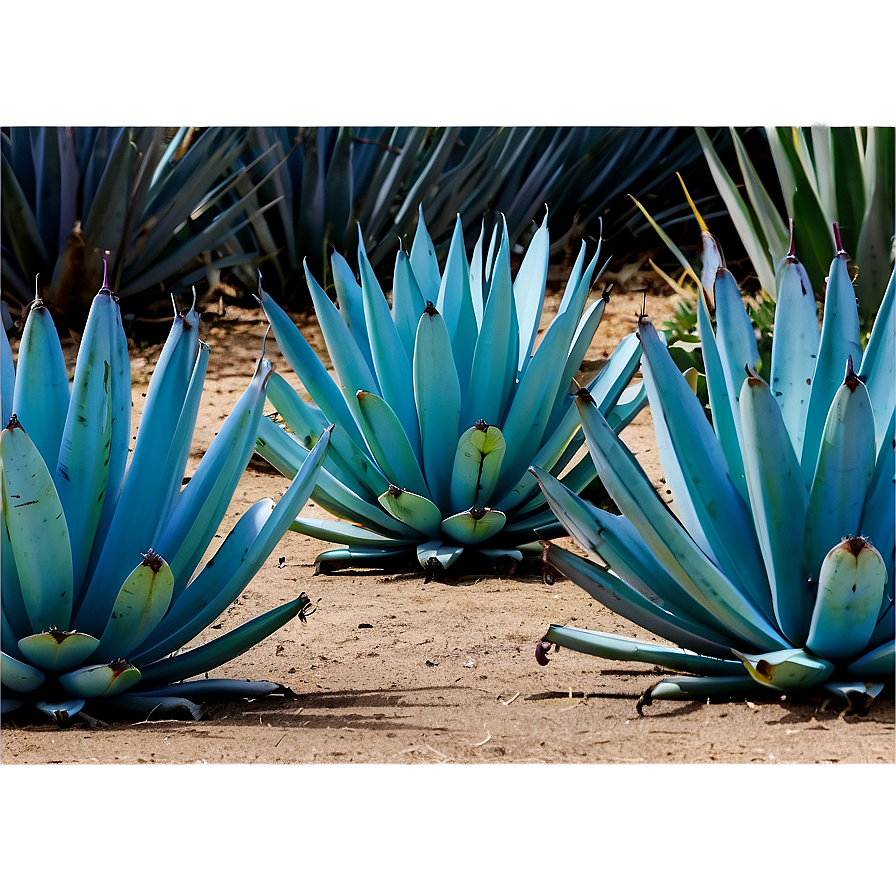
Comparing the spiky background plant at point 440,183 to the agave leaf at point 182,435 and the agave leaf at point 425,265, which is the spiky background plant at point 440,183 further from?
the agave leaf at point 182,435

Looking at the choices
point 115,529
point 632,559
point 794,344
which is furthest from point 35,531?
point 794,344

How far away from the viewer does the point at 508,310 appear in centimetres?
188

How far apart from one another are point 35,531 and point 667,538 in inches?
26.9

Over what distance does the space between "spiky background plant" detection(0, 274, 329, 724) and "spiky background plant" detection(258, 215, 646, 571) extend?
0.51 metres

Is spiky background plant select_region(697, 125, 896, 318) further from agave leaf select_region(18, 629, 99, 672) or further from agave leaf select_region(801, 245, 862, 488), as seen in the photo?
agave leaf select_region(18, 629, 99, 672)

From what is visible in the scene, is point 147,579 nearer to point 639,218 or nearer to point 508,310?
point 508,310

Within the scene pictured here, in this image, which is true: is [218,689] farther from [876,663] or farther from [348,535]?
[876,663]

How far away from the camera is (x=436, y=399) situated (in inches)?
73.0

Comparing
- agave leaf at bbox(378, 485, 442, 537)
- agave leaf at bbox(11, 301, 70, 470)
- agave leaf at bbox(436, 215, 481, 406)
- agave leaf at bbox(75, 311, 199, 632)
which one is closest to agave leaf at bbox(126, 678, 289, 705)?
agave leaf at bbox(75, 311, 199, 632)

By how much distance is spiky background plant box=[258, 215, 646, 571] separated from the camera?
6.06ft

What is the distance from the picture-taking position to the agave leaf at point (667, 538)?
3.86 feet

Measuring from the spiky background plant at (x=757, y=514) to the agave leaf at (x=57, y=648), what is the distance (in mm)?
505
